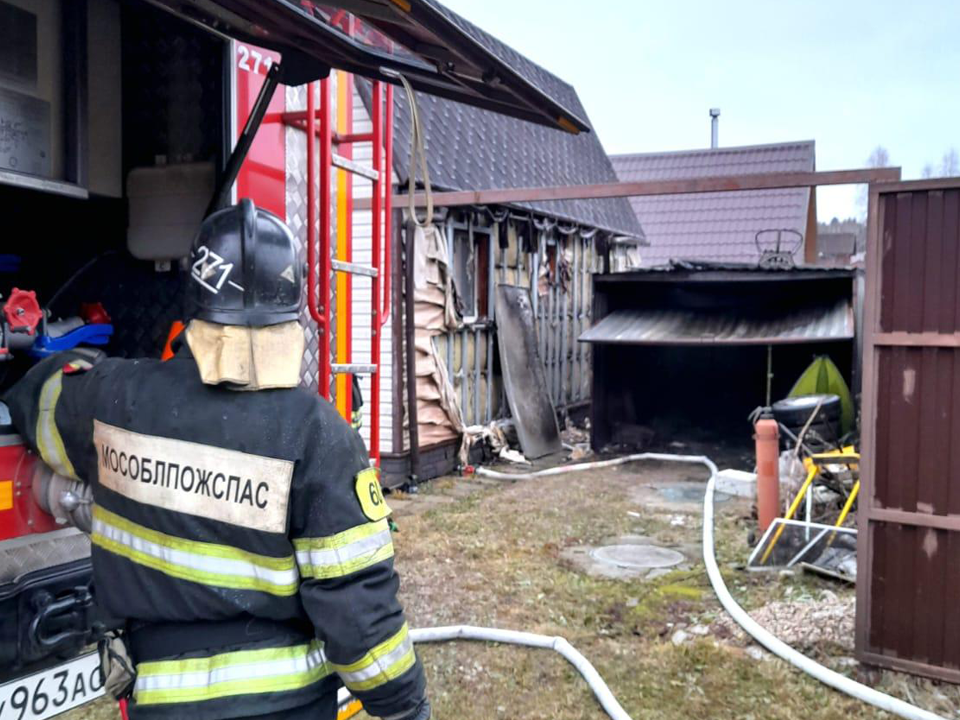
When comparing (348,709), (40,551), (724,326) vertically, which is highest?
(724,326)

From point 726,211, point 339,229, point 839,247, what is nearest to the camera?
point 339,229

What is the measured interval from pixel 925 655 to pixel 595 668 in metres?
1.60

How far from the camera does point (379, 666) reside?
77.0 inches

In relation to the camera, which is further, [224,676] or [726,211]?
[726,211]

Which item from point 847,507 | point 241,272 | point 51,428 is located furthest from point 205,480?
point 847,507

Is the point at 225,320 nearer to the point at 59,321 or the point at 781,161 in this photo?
the point at 59,321

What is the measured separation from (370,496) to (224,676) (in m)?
0.52

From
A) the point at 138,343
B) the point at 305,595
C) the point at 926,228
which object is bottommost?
the point at 305,595

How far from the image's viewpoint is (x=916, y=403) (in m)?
4.14

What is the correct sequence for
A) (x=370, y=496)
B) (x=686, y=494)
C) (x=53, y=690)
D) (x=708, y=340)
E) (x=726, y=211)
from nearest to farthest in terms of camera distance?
(x=370, y=496)
(x=53, y=690)
(x=686, y=494)
(x=708, y=340)
(x=726, y=211)

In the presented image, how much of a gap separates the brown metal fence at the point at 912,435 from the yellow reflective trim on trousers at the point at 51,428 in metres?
3.58

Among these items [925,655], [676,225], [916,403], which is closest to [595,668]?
[925,655]

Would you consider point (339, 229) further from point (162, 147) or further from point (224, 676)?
point (224, 676)

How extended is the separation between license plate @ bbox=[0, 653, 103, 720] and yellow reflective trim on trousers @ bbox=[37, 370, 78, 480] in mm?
637
